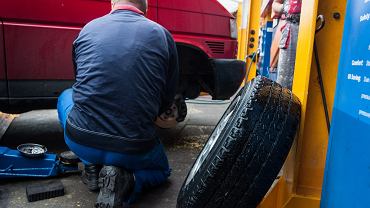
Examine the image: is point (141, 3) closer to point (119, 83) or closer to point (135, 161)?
point (119, 83)

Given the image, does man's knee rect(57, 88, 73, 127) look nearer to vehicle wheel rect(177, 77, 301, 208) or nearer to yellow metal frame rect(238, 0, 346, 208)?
vehicle wheel rect(177, 77, 301, 208)

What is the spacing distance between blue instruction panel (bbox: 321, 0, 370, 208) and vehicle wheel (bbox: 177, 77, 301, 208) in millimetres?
204

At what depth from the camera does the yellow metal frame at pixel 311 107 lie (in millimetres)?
1594

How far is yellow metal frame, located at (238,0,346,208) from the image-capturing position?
5.23ft

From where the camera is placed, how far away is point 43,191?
2.21m

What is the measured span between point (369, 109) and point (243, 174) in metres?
0.53

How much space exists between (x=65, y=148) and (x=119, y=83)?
1.52 metres

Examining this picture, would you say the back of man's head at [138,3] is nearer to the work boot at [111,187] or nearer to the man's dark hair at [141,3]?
the man's dark hair at [141,3]

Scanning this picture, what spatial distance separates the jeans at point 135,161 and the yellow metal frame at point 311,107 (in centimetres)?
81

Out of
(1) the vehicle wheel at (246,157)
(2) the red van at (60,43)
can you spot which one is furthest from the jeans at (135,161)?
(1) the vehicle wheel at (246,157)

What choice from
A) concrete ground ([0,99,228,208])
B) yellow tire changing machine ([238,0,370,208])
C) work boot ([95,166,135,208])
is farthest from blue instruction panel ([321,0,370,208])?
concrete ground ([0,99,228,208])

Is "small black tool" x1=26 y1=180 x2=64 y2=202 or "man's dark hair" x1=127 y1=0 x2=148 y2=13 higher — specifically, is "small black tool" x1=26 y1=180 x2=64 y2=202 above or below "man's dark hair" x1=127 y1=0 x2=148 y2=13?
below

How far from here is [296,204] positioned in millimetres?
1678

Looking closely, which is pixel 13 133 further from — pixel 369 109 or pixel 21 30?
pixel 369 109
